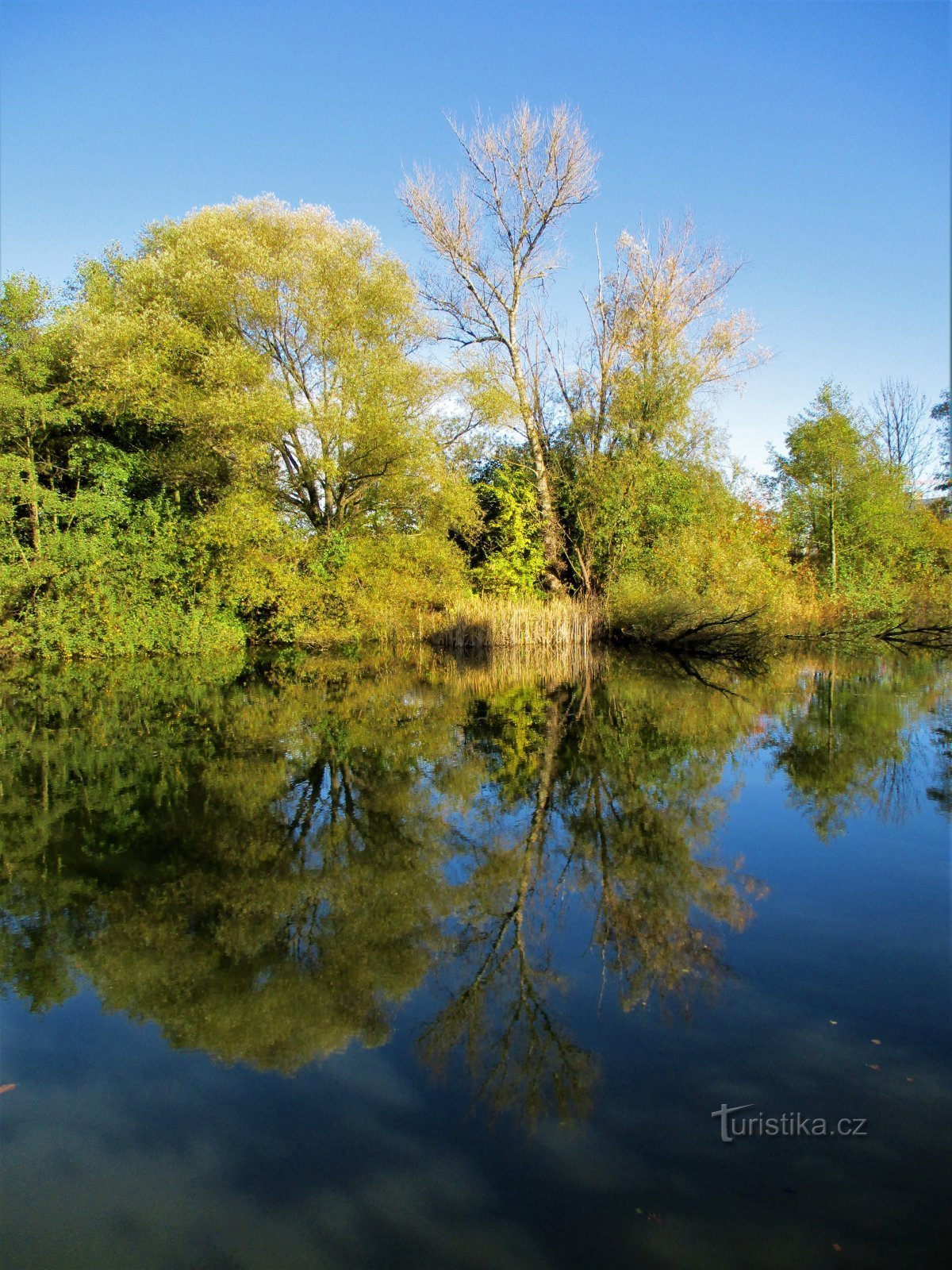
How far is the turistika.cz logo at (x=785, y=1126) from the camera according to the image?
266 centimetres

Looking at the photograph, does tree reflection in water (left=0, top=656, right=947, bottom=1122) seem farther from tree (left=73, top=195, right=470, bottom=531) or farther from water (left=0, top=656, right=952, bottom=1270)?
tree (left=73, top=195, right=470, bottom=531)

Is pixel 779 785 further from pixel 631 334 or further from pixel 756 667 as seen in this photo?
pixel 631 334

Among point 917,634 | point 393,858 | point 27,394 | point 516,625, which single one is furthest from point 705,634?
point 27,394

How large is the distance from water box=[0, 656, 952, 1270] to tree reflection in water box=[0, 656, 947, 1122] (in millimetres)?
25

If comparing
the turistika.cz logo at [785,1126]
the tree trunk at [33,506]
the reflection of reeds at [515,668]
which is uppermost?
the tree trunk at [33,506]

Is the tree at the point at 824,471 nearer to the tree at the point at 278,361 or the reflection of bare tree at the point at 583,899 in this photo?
the tree at the point at 278,361

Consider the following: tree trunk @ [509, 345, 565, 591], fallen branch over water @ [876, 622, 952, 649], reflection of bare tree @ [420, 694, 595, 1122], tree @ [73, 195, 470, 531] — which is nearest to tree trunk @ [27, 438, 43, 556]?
tree @ [73, 195, 470, 531]

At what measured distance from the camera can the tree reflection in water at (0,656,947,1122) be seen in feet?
11.2

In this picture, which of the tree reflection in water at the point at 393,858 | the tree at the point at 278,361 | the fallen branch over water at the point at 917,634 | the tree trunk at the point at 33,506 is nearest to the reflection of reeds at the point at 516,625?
the tree at the point at 278,361

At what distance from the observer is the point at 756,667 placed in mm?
15086

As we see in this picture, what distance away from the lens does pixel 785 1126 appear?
106 inches

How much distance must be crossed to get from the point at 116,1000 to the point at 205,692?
910 centimetres

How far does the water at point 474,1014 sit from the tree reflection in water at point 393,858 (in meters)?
0.03

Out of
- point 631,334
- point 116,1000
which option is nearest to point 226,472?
point 631,334
